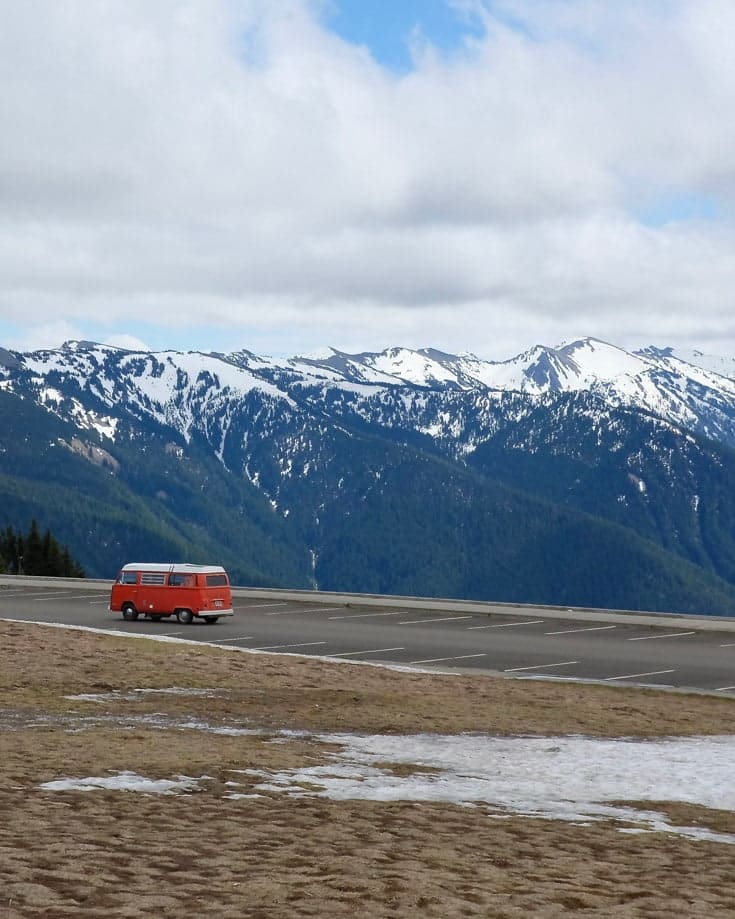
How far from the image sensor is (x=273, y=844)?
12.2 metres

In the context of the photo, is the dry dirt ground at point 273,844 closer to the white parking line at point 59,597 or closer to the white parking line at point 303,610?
the white parking line at point 303,610

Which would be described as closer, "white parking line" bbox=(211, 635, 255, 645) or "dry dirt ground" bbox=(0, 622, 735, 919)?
"dry dirt ground" bbox=(0, 622, 735, 919)

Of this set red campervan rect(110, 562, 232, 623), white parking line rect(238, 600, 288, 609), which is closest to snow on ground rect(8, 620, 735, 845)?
red campervan rect(110, 562, 232, 623)

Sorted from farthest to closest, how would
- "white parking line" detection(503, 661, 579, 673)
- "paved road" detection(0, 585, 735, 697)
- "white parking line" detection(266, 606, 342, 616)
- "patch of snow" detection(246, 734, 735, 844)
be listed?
1. "white parking line" detection(266, 606, 342, 616)
2. "paved road" detection(0, 585, 735, 697)
3. "white parking line" detection(503, 661, 579, 673)
4. "patch of snow" detection(246, 734, 735, 844)

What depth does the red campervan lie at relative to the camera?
50219 millimetres

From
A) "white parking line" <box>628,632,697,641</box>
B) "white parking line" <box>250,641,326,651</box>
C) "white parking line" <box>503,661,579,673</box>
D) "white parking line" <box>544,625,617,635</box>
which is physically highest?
"white parking line" <box>544,625,617,635</box>

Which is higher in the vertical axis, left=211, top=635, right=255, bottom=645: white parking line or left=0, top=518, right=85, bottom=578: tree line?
left=0, top=518, right=85, bottom=578: tree line

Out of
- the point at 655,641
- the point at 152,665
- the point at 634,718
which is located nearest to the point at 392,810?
the point at 634,718

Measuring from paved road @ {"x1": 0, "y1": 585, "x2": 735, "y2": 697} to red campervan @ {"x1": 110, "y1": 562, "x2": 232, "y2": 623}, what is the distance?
1.87 feet

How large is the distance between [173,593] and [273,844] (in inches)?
1535

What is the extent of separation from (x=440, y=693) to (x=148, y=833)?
16216 millimetres

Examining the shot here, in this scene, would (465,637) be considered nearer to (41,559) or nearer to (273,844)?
(273,844)

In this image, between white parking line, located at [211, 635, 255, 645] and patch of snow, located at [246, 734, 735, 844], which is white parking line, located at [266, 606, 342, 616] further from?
patch of snow, located at [246, 734, 735, 844]

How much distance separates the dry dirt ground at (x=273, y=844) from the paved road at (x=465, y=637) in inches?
541
